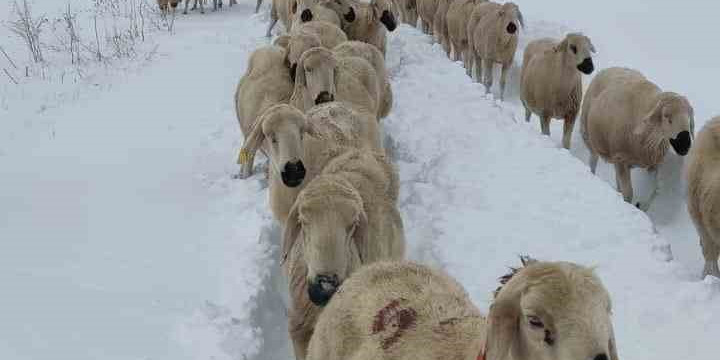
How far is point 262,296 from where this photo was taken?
5.87m

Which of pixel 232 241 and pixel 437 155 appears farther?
pixel 437 155

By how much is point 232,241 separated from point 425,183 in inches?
92.0

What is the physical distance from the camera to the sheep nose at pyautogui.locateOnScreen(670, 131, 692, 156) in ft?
26.2

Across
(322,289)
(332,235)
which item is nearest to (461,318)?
(322,289)

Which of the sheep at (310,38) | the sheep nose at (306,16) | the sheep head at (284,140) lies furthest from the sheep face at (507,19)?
the sheep head at (284,140)

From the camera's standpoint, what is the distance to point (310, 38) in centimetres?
891

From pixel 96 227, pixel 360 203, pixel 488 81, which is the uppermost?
pixel 360 203

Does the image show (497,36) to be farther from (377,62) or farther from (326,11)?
(377,62)

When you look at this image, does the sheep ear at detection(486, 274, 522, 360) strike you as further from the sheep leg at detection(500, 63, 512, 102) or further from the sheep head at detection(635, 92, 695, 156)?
the sheep leg at detection(500, 63, 512, 102)

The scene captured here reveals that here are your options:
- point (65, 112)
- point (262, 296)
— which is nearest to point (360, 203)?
point (262, 296)

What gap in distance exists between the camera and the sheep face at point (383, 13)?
1243cm

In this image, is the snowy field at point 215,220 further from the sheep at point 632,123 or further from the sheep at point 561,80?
the sheep at point 561,80

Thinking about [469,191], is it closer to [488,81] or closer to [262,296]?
[262,296]

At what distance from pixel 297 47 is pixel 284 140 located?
2.87 m
